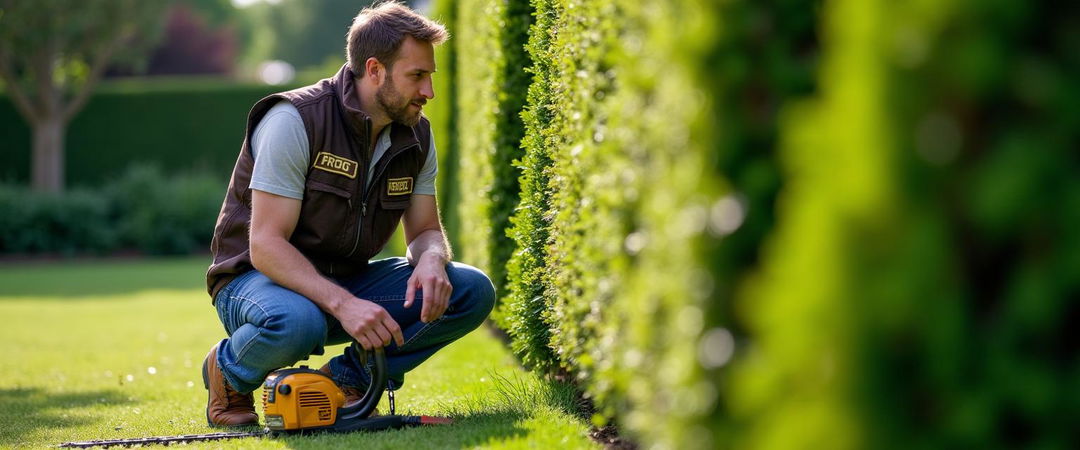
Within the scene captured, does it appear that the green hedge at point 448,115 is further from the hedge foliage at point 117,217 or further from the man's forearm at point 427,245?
the hedge foliage at point 117,217

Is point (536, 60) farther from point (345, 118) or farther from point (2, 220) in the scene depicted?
point (2, 220)

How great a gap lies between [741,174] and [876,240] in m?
0.44

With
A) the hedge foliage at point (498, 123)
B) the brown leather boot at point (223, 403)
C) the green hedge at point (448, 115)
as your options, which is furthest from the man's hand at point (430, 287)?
the green hedge at point (448, 115)

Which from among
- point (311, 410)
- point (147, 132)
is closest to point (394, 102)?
point (311, 410)

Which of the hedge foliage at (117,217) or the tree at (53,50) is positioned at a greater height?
the tree at (53,50)

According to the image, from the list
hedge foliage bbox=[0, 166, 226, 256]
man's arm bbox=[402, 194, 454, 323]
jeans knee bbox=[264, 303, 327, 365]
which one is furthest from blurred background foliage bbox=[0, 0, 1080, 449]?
hedge foliage bbox=[0, 166, 226, 256]

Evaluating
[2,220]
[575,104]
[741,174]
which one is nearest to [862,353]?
[741,174]

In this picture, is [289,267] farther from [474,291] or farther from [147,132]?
[147,132]

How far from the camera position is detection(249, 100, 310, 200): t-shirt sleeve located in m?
3.83

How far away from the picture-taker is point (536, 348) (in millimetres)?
4320

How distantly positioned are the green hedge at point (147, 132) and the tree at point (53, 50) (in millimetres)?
431

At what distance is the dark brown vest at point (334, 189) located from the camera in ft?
13.0

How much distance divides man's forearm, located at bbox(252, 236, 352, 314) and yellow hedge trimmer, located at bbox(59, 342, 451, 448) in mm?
269

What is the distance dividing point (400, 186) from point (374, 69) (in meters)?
0.49
